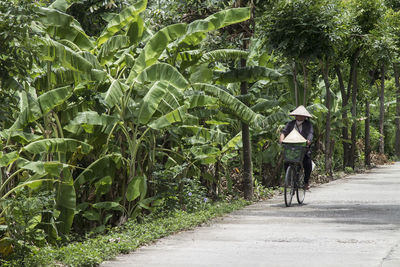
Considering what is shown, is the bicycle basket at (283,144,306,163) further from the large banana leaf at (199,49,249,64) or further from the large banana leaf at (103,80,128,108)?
the large banana leaf at (103,80,128,108)

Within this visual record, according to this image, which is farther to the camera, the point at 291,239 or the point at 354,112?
the point at 354,112

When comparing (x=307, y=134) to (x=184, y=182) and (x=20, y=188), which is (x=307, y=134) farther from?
(x=20, y=188)

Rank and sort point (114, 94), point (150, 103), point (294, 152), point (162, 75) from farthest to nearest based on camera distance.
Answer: point (294, 152)
point (162, 75)
point (150, 103)
point (114, 94)

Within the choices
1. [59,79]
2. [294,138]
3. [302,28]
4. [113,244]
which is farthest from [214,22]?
[113,244]

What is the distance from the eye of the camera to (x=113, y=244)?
949 cm

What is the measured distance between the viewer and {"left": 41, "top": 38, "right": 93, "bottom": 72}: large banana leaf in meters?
12.3

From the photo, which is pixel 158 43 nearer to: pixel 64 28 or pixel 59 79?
pixel 64 28

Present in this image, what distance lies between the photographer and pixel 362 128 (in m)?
41.0

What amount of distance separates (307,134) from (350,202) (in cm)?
203

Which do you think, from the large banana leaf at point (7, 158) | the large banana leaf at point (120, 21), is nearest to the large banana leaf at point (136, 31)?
the large banana leaf at point (120, 21)

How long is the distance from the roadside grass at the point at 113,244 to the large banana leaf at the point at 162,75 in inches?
96.6

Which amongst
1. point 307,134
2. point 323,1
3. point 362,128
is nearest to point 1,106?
point 307,134

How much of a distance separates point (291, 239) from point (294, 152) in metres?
4.93

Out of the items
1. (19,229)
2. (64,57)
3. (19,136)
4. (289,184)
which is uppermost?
(64,57)
